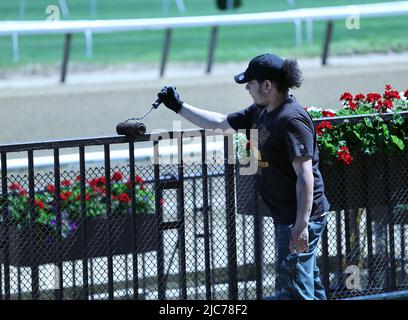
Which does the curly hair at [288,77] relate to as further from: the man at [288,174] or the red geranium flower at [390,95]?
the red geranium flower at [390,95]

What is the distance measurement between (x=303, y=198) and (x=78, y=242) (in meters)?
1.27

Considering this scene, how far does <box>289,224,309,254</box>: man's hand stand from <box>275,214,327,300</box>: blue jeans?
2.6 inches

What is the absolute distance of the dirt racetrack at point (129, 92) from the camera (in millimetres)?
12078

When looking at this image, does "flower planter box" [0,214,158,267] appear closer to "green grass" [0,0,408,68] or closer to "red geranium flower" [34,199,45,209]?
"red geranium flower" [34,199,45,209]

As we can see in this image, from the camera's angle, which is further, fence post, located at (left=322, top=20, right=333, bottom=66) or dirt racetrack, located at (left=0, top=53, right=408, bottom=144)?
fence post, located at (left=322, top=20, right=333, bottom=66)

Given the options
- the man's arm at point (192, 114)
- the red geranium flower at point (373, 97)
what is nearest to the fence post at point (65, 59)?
the red geranium flower at point (373, 97)

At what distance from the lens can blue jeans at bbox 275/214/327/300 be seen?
553cm

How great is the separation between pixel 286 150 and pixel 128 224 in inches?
43.1

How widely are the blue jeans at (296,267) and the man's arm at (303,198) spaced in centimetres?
12

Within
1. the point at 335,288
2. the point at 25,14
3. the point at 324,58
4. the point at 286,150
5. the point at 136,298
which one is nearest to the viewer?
the point at 286,150

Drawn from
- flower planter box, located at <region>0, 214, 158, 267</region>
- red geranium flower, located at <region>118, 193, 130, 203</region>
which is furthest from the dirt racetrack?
flower planter box, located at <region>0, 214, 158, 267</region>

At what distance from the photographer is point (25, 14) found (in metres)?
20.5
